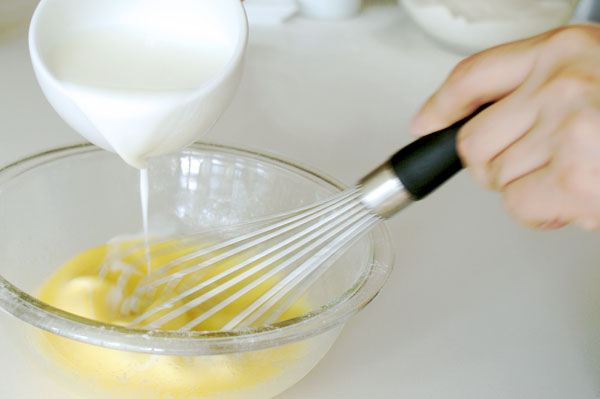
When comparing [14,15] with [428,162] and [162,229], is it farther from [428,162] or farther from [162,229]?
[428,162]

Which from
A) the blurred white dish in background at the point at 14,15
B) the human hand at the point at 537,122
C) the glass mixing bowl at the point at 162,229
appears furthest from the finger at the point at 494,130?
the blurred white dish in background at the point at 14,15

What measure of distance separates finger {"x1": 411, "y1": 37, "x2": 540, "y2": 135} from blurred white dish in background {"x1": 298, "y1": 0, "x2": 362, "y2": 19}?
0.95 meters

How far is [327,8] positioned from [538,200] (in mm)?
1053

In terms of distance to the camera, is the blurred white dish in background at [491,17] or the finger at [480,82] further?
the blurred white dish in background at [491,17]

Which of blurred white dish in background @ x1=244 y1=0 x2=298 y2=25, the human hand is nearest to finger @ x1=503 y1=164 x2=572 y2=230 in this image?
the human hand

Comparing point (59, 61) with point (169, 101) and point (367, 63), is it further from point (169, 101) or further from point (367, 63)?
point (367, 63)

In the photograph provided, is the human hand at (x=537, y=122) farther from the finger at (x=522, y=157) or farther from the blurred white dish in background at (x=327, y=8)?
the blurred white dish in background at (x=327, y=8)

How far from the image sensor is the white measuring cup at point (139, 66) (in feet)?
1.62

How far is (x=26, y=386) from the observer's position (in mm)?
561

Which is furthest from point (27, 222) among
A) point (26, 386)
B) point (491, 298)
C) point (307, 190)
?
point (491, 298)

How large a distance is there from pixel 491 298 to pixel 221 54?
1.26 ft

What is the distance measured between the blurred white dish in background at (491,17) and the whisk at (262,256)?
0.77m

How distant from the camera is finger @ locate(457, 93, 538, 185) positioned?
0.49m

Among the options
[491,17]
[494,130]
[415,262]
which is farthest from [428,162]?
[491,17]
